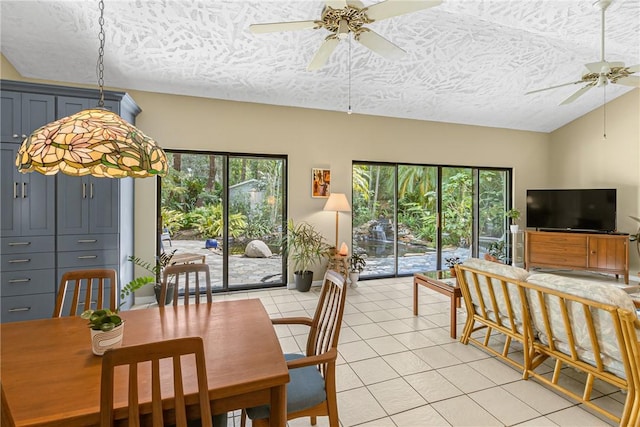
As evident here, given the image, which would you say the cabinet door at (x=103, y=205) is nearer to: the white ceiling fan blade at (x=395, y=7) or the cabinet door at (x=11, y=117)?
the cabinet door at (x=11, y=117)

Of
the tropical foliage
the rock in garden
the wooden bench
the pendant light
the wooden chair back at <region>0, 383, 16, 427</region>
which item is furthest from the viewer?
the rock in garden

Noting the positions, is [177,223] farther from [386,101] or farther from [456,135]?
[456,135]

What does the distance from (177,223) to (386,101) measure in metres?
3.78

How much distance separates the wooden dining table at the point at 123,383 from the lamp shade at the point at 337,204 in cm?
300

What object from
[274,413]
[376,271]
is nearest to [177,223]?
[376,271]

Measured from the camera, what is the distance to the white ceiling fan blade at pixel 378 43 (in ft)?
7.85

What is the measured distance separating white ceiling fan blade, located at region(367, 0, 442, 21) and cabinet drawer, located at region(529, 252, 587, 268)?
570 cm

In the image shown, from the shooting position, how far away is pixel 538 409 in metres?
2.13

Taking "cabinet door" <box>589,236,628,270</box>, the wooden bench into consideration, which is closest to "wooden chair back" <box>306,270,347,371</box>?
the wooden bench

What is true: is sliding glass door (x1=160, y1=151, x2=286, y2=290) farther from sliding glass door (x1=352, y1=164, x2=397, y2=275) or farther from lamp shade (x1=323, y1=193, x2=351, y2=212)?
sliding glass door (x1=352, y1=164, x2=397, y2=275)

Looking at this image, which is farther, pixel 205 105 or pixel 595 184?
pixel 595 184

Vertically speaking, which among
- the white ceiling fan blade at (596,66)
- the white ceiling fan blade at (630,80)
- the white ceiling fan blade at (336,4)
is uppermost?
the white ceiling fan blade at (596,66)

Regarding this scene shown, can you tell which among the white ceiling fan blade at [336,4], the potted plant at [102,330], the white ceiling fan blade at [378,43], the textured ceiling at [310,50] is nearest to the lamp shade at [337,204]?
the textured ceiling at [310,50]

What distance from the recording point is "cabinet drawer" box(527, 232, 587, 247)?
220 inches
